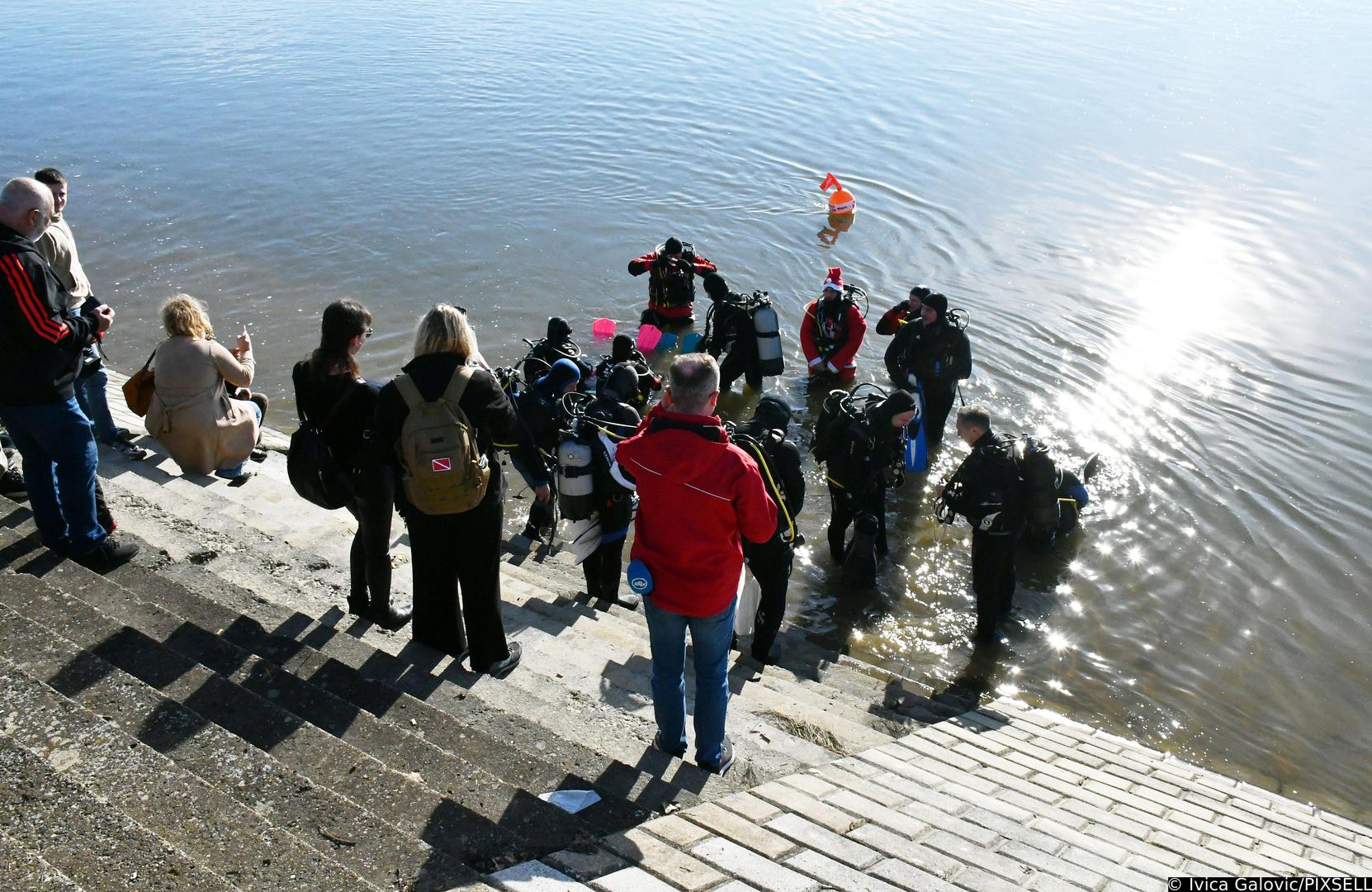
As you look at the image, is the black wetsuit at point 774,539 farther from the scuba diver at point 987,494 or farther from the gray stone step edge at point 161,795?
the gray stone step edge at point 161,795

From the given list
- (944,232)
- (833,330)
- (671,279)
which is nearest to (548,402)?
(833,330)

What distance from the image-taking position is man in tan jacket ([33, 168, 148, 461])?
528 cm

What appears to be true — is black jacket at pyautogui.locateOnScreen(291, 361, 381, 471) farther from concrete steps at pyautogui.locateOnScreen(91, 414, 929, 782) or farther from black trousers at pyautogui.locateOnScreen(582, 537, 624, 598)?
black trousers at pyautogui.locateOnScreen(582, 537, 624, 598)

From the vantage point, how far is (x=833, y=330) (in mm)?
9539

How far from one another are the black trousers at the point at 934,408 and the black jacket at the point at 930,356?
1.0 inches

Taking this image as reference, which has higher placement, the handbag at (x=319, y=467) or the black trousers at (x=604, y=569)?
the handbag at (x=319, y=467)

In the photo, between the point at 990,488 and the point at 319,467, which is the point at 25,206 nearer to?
the point at 319,467

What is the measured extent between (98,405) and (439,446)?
3.81 metres

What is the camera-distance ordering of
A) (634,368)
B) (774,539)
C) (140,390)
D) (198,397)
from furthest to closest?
(634,368) < (198,397) < (140,390) < (774,539)

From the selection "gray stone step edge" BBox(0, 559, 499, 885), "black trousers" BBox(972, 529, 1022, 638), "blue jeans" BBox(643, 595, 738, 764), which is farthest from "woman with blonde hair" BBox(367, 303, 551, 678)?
"black trousers" BBox(972, 529, 1022, 638)

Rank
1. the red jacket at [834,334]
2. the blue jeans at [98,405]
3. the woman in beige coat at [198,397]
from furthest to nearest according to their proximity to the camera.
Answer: the red jacket at [834,334]
the blue jeans at [98,405]
the woman in beige coat at [198,397]

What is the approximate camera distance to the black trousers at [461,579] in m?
4.03

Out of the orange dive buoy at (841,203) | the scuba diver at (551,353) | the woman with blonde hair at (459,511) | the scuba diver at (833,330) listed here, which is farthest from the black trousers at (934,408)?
the orange dive buoy at (841,203)

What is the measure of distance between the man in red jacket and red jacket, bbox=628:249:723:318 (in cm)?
662
